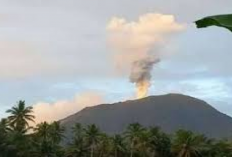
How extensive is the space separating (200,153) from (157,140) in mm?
8256

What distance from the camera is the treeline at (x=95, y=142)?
269 ft

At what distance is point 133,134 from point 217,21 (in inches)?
3629

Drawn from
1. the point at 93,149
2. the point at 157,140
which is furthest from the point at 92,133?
the point at 157,140

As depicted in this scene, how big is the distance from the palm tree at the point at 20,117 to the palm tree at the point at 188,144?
897 inches

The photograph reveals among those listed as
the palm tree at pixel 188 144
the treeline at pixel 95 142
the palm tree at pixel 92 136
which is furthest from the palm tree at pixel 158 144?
the palm tree at pixel 92 136

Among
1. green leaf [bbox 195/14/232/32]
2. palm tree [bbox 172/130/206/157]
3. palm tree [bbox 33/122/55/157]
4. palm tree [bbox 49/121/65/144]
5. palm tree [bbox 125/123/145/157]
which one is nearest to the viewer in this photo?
green leaf [bbox 195/14/232/32]

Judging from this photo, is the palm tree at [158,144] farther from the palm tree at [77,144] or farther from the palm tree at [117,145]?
the palm tree at [77,144]

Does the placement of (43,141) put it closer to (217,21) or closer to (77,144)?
(77,144)

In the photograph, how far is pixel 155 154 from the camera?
91.9 meters

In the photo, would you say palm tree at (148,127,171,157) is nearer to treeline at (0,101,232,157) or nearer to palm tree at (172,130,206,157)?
treeline at (0,101,232,157)

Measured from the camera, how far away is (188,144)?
86000mm

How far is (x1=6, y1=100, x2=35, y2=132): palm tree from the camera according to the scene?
86.8 m

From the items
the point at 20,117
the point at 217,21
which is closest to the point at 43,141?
the point at 20,117

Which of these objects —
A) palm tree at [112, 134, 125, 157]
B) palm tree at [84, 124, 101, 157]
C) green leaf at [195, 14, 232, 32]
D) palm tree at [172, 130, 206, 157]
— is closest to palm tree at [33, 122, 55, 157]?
palm tree at [84, 124, 101, 157]
